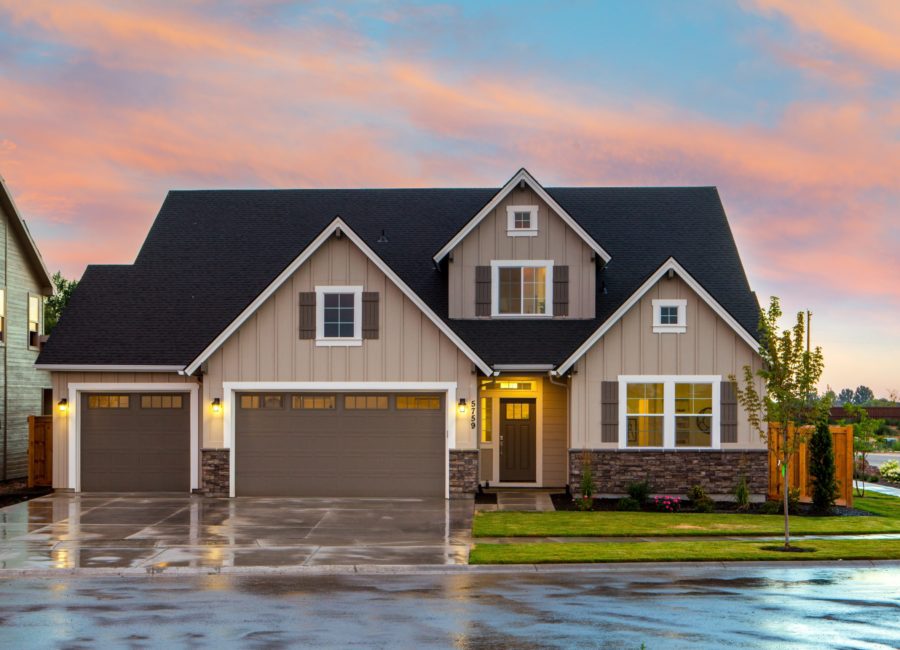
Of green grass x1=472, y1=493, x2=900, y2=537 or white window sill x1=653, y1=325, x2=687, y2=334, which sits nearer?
green grass x1=472, y1=493, x2=900, y2=537

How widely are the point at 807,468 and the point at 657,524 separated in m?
6.35

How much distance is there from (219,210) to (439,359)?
11.3 m

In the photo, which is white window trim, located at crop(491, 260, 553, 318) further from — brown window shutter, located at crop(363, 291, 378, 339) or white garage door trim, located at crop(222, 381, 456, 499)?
brown window shutter, located at crop(363, 291, 378, 339)

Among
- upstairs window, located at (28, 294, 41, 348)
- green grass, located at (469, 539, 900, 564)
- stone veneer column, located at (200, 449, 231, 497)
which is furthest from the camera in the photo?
upstairs window, located at (28, 294, 41, 348)

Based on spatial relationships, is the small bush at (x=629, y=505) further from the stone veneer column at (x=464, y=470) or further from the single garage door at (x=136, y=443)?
the single garage door at (x=136, y=443)

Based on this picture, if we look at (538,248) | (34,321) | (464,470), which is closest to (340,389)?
(464,470)

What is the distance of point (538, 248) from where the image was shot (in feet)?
93.9

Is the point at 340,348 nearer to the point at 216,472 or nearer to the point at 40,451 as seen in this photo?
the point at 216,472

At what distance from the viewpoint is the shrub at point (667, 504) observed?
2475 centimetres

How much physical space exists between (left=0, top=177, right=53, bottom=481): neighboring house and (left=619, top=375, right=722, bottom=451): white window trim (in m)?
18.7

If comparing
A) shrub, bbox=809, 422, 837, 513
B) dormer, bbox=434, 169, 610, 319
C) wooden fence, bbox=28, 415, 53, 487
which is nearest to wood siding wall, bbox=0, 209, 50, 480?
wooden fence, bbox=28, 415, 53, 487

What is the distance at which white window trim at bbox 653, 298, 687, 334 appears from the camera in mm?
26078

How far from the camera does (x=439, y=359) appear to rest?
86.9 ft

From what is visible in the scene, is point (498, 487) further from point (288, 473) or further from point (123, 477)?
point (123, 477)
